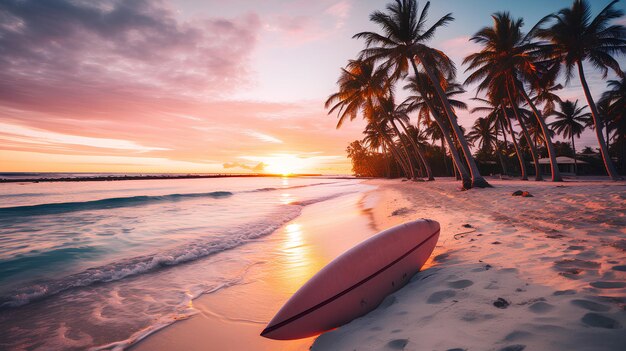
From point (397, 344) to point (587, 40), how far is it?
20620 mm

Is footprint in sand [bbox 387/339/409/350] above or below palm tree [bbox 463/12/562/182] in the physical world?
below

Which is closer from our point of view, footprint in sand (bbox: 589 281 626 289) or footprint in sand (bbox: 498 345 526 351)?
footprint in sand (bbox: 498 345 526 351)

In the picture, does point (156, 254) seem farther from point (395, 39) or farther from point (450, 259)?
point (395, 39)

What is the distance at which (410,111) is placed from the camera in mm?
25578

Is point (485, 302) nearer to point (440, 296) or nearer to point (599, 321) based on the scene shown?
point (440, 296)

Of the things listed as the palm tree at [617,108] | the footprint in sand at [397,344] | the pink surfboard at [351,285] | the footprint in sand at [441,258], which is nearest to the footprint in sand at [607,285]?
the footprint in sand at [441,258]

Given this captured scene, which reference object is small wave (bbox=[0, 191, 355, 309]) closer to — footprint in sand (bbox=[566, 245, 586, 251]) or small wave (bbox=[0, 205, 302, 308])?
small wave (bbox=[0, 205, 302, 308])

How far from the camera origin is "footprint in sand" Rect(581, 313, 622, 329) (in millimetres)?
1557

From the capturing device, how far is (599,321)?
5.30ft

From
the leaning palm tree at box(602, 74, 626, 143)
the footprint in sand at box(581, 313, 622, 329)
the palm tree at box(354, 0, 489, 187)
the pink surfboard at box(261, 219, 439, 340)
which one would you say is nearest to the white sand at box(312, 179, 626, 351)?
the footprint in sand at box(581, 313, 622, 329)

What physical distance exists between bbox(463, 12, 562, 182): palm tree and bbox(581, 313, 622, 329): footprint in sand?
1747cm

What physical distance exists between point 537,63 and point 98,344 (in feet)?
78.3

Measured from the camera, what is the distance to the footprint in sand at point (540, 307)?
1842mm

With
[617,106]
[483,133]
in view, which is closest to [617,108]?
[617,106]
